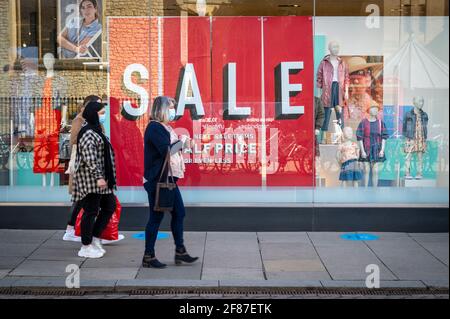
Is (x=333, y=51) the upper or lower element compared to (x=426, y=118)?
upper

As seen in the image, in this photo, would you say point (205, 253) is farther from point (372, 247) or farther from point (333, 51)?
point (333, 51)

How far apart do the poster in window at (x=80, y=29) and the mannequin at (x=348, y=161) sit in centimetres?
390

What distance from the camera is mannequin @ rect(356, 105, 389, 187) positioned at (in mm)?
10594

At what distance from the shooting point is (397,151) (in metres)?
10.6

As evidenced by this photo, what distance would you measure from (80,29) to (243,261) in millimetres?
4607

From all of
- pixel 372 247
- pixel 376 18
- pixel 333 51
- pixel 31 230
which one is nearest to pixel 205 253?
pixel 372 247

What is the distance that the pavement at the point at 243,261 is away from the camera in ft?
24.1

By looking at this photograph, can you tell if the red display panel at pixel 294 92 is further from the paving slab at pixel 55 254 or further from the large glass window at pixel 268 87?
the paving slab at pixel 55 254

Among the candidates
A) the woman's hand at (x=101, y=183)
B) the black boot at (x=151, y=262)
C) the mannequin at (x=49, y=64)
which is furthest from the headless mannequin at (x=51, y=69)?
the black boot at (x=151, y=262)

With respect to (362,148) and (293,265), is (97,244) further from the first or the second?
(362,148)

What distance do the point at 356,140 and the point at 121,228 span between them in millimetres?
3736

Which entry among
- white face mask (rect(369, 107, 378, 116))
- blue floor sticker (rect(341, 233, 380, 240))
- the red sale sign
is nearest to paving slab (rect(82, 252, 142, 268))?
the red sale sign

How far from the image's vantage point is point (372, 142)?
10.6 metres
